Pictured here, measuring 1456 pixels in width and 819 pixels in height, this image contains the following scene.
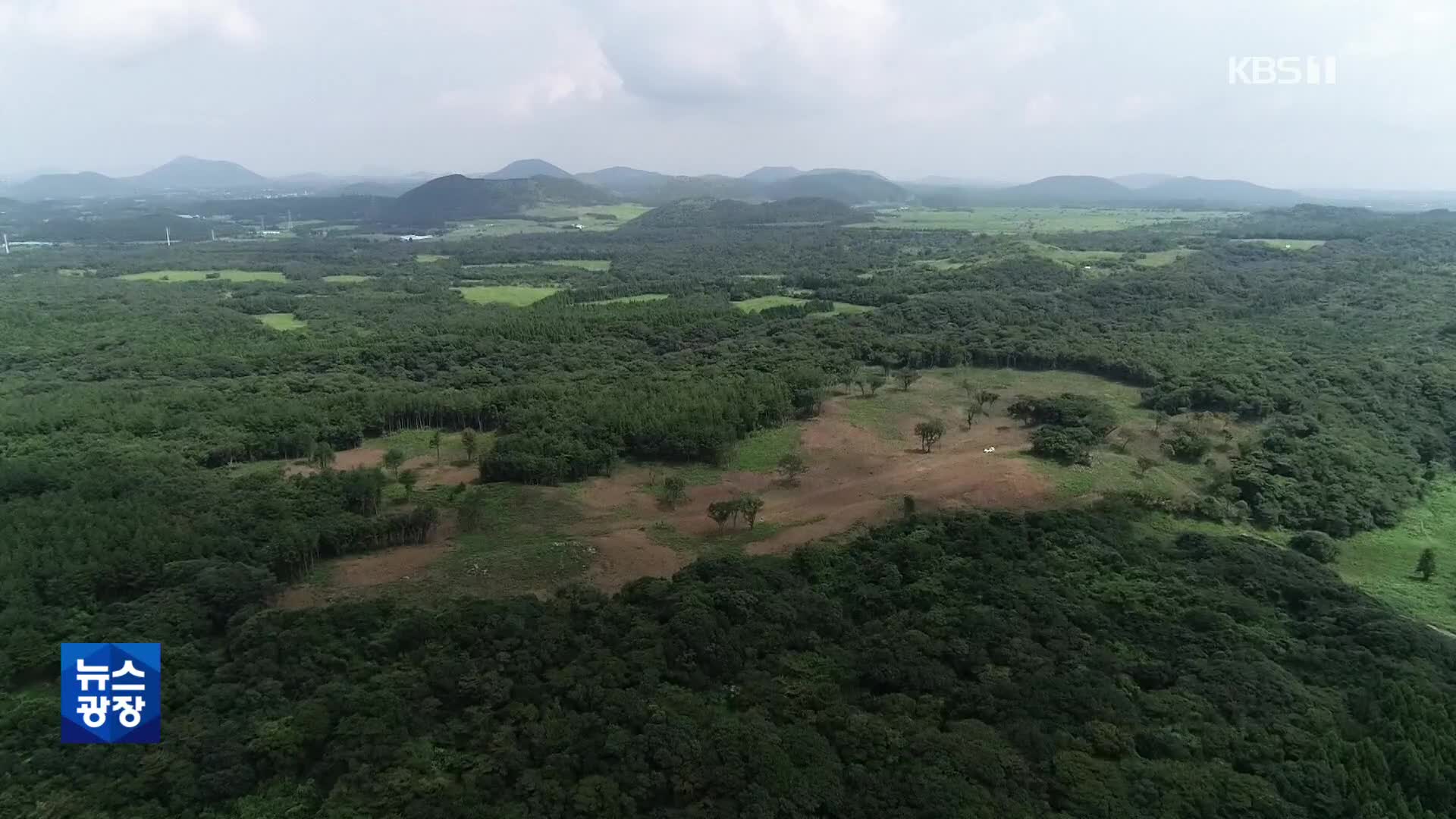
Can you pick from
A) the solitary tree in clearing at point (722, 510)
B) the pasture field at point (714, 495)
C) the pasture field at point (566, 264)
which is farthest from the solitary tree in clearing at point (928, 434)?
the pasture field at point (566, 264)

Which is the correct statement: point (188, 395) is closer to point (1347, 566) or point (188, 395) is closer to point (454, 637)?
point (454, 637)

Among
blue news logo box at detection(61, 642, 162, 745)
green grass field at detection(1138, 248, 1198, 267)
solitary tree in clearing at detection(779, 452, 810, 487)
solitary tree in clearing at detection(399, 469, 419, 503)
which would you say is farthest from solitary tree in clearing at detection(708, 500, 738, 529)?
green grass field at detection(1138, 248, 1198, 267)

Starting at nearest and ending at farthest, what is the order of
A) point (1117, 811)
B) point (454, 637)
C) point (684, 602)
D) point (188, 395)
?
1. point (1117, 811)
2. point (454, 637)
3. point (684, 602)
4. point (188, 395)

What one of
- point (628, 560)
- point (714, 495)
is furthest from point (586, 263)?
point (628, 560)

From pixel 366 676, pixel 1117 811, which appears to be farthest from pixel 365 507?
pixel 1117 811

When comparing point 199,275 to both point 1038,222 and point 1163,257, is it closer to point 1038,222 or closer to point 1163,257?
point 1163,257
